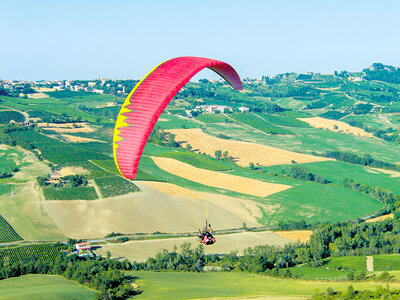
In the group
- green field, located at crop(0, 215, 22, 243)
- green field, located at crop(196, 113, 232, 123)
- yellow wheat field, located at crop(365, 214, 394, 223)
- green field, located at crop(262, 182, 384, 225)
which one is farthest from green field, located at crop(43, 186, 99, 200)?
green field, located at crop(196, 113, 232, 123)

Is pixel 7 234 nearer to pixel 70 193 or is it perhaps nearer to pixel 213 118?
pixel 70 193

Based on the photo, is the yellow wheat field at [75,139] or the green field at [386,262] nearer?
the green field at [386,262]

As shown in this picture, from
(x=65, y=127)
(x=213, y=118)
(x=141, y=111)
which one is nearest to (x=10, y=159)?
(x=65, y=127)

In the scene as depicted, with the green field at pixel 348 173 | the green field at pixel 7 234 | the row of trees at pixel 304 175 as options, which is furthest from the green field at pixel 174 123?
the green field at pixel 7 234

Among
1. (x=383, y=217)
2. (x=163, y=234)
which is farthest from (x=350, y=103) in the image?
(x=163, y=234)

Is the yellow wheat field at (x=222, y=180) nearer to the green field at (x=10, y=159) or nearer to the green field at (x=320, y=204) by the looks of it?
the green field at (x=320, y=204)

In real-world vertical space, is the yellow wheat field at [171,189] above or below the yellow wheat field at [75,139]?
below

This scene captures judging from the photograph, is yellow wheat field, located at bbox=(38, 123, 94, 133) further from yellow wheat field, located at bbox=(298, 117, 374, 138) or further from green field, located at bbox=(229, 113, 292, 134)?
yellow wheat field, located at bbox=(298, 117, 374, 138)
